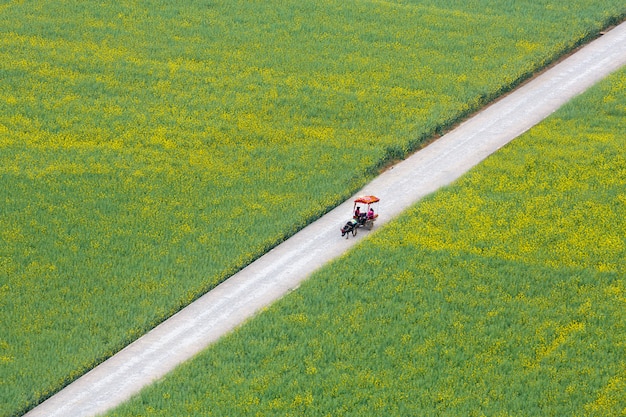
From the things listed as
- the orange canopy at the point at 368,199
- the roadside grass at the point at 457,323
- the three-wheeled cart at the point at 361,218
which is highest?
the orange canopy at the point at 368,199

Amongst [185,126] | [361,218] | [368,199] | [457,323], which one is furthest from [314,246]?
[185,126]

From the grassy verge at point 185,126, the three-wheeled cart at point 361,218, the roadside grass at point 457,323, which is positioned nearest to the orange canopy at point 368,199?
the three-wheeled cart at point 361,218

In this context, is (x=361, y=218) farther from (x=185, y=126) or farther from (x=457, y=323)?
(x=185, y=126)

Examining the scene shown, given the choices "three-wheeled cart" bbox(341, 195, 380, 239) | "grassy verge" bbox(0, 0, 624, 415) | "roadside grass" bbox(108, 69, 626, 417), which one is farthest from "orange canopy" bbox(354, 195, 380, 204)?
"grassy verge" bbox(0, 0, 624, 415)

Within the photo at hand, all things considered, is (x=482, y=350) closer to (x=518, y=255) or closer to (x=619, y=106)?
(x=518, y=255)

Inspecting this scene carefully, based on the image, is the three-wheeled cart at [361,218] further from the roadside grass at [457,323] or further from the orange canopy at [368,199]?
the roadside grass at [457,323]

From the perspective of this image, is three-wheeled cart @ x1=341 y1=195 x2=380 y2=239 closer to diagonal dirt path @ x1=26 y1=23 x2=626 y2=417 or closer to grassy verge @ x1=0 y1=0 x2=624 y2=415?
diagonal dirt path @ x1=26 y1=23 x2=626 y2=417
